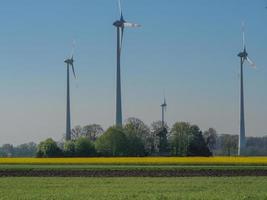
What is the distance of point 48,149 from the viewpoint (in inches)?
5074

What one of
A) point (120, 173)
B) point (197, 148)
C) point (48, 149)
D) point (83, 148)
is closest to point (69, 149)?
point (83, 148)

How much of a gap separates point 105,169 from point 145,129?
125 m

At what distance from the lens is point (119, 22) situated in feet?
423

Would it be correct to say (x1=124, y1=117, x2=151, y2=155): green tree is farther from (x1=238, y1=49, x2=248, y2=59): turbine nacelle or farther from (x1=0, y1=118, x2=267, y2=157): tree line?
(x1=238, y1=49, x2=248, y2=59): turbine nacelle

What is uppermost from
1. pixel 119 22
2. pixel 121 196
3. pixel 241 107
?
pixel 119 22

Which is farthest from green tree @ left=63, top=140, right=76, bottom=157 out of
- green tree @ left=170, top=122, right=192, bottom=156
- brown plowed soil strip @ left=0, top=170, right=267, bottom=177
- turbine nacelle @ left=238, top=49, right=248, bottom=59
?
brown plowed soil strip @ left=0, top=170, right=267, bottom=177

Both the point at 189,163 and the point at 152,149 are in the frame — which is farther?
the point at 152,149

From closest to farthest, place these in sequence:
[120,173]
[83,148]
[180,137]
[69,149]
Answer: [120,173]
[69,149]
[83,148]
[180,137]

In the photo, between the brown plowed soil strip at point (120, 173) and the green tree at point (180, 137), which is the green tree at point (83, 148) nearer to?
the green tree at point (180, 137)

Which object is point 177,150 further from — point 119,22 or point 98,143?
point 119,22

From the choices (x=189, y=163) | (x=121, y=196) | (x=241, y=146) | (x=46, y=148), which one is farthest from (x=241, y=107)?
(x=121, y=196)

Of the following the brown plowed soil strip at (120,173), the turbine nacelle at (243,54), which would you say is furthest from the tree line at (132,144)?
the brown plowed soil strip at (120,173)

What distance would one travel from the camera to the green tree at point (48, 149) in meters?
128

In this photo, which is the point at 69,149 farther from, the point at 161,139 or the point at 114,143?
the point at 161,139
